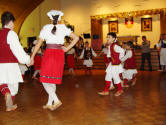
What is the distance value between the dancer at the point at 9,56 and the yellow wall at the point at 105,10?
11473mm

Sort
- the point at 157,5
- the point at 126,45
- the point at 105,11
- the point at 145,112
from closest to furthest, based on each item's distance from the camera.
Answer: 1. the point at 145,112
2. the point at 126,45
3. the point at 157,5
4. the point at 105,11

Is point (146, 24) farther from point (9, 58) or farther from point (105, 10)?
point (9, 58)

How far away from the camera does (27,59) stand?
299 cm

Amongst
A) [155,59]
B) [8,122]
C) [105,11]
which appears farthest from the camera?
[105,11]

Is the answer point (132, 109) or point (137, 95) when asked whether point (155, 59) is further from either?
point (132, 109)

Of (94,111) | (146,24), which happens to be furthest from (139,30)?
(94,111)

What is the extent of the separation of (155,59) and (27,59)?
799 centimetres

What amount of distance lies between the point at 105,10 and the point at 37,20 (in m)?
4.59

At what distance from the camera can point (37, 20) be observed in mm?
15805

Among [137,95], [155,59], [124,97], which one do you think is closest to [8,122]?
[124,97]

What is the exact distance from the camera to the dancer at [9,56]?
2.97 metres

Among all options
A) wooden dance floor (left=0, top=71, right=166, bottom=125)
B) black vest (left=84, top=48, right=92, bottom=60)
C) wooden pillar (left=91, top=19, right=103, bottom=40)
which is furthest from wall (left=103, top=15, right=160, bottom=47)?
wooden dance floor (left=0, top=71, right=166, bottom=125)

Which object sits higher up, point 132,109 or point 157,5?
point 157,5

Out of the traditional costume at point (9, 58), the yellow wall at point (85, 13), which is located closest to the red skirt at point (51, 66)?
the traditional costume at point (9, 58)
